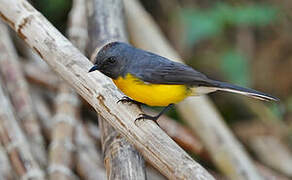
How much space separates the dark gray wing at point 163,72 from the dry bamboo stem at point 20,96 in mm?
1297

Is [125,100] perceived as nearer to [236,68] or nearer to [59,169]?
[59,169]

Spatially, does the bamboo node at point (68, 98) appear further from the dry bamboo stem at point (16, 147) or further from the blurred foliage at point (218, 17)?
the blurred foliage at point (218, 17)

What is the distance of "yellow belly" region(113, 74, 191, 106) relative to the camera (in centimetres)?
285

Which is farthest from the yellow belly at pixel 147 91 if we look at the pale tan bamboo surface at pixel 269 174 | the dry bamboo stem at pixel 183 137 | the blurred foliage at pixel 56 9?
the blurred foliage at pixel 56 9

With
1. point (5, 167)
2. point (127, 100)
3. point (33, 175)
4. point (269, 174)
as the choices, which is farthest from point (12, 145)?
point (269, 174)

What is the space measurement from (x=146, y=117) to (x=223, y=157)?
1.53 metres

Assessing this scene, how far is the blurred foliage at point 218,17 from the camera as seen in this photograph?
5117 millimetres

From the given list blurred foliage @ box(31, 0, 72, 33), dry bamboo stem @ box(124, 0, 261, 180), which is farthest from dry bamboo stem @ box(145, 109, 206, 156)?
blurred foliage @ box(31, 0, 72, 33)

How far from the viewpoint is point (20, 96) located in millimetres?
4133

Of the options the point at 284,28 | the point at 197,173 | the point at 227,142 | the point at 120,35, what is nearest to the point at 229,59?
the point at 284,28

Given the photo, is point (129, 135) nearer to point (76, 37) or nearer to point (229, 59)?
point (76, 37)

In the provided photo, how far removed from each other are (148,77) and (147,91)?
9cm


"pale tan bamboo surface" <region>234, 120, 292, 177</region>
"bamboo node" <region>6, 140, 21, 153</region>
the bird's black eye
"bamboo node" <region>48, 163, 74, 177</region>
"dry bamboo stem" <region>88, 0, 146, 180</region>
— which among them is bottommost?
"pale tan bamboo surface" <region>234, 120, 292, 177</region>

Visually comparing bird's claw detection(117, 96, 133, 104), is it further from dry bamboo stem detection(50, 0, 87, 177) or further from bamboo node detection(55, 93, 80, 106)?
bamboo node detection(55, 93, 80, 106)
